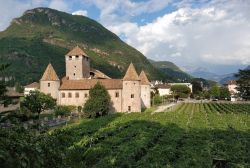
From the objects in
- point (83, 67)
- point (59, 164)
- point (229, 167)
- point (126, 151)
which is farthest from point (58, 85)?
point (59, 164)

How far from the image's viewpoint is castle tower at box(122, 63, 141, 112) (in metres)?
67.4

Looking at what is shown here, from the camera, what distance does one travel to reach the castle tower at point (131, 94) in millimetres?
67438

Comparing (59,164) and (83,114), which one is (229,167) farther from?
(83,114)

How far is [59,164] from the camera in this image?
607cm

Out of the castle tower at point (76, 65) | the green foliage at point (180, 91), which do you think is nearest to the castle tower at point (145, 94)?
the castle tower at point (76, 65)

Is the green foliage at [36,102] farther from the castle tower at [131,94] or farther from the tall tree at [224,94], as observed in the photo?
the tall tree at [224,94]

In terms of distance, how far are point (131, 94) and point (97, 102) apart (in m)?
7.53

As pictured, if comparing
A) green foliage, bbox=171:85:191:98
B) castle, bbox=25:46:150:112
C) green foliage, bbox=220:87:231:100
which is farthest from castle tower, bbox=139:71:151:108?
green foliage, bbox=220:87:231:100

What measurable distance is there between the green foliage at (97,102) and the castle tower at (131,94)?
370 cm

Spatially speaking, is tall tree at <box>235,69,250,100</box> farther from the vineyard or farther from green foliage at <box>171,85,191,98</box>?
the vineyard

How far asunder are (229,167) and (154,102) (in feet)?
286

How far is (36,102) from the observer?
2080 inches

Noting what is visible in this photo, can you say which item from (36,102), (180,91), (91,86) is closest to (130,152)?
(36,102)

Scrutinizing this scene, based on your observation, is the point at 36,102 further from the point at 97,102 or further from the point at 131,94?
the point at 131,94
